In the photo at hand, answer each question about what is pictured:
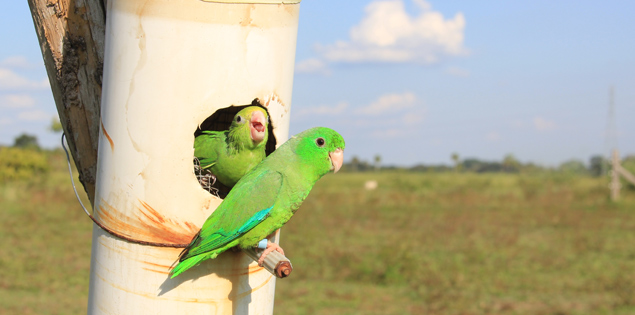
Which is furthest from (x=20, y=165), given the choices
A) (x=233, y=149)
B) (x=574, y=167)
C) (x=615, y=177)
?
(x=574, y=167)

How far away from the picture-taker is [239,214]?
6.71ft

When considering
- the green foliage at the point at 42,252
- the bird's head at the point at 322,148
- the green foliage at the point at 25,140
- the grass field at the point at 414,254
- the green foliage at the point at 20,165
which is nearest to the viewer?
the bird's head at the point at 322,148

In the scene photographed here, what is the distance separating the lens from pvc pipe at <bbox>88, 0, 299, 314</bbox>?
1984mm

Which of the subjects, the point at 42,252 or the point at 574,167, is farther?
the point at 574,167

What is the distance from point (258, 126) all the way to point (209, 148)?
464 mm

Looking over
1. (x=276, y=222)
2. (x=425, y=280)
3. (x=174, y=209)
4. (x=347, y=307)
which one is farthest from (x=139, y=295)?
(x=425, y=280)

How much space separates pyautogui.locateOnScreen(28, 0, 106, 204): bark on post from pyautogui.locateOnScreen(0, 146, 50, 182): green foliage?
1847 centimetres

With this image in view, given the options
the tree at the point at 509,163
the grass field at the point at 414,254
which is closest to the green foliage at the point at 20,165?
the grass field at the point at 414,254

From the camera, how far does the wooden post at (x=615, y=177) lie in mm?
18500

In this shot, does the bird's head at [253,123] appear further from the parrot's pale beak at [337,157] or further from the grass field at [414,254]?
the grass field at [414,254]

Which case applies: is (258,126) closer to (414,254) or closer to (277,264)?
(277,264)

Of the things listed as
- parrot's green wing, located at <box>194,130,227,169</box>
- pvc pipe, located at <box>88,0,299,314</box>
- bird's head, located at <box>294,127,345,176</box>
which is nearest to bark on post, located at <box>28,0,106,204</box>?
pvc pipe, located at <box>88,0,299,314</box>

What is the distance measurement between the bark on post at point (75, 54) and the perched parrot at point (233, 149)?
534 millimetres

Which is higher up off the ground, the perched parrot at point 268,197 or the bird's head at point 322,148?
the bird's head at point 322,148
